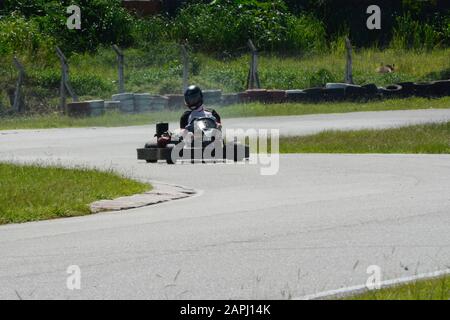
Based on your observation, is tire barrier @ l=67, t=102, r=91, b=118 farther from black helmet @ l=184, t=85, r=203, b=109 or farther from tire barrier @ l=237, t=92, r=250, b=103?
black helmet @ l=184, t=85, r=203, b=109

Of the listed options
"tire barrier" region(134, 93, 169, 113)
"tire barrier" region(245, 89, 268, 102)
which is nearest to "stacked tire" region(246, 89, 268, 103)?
"tire barrier" region(245, 89, 268, 102)

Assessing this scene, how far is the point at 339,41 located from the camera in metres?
37.3

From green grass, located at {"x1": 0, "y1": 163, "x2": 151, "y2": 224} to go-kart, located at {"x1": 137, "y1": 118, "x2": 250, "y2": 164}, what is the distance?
2524 millimetres

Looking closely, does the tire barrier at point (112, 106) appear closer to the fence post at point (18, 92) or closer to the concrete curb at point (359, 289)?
the fence post at point (18, 92)

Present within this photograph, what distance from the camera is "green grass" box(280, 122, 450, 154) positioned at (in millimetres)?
19703

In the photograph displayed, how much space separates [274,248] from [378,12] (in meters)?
29.5

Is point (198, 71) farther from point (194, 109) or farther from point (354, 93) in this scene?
point (194, 109)

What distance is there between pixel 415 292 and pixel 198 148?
34.7ft

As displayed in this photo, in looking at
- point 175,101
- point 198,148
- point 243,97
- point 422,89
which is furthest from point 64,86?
point 198,148

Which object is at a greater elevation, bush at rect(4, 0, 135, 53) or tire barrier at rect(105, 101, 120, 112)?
bush at rect(4, 0, 135, 53)

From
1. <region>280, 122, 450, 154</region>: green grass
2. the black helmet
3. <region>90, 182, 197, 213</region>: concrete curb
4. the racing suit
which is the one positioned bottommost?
<region>280, 122, 450, 154</region>: green grass

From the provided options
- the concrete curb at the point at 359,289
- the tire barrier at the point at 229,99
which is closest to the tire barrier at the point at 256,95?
the tire barrier at the point at 229,99
